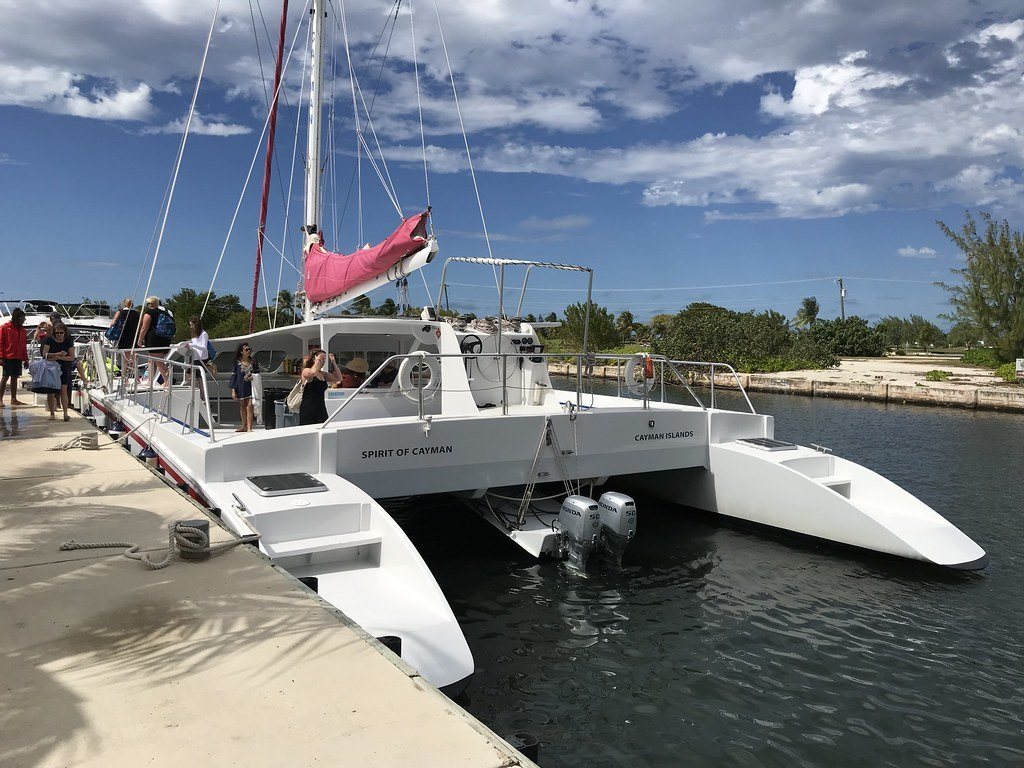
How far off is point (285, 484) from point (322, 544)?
0.98m

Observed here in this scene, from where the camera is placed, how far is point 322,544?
226 inches

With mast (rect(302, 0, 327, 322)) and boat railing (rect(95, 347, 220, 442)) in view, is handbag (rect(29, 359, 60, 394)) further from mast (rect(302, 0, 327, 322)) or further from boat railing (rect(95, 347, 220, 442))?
mast (rect(302, 0, 327, 322))

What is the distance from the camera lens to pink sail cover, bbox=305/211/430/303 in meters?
9.07

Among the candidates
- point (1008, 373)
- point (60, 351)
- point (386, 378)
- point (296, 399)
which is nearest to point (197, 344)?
point (296, 399)

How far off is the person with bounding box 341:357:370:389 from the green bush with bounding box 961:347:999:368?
37.0 meters

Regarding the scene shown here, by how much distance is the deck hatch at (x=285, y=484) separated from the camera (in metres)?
6.25

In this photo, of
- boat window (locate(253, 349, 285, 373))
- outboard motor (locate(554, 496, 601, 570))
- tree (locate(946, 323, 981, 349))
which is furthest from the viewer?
tree (locate(946, 323, 981, 349))

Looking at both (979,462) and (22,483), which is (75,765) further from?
(979,462)

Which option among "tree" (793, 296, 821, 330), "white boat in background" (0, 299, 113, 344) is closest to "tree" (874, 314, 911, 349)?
"tree" (793, 296, 821, 330)

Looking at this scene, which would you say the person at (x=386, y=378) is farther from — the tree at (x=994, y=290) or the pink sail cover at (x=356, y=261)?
the tree at (x=994, y=290)

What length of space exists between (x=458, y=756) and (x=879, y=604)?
18.7 feet

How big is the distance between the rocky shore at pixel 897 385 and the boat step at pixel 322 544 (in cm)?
1240

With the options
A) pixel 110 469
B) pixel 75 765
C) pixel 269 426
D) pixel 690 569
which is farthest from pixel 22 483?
pixel 690 569

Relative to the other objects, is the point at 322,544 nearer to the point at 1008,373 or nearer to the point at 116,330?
the point at 116,330
